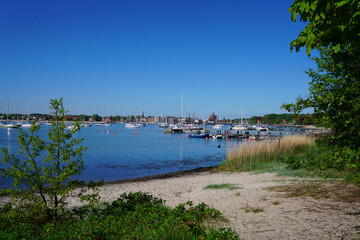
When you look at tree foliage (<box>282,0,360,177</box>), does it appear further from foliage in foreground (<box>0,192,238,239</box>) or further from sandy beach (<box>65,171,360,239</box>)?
foliage in foreground (<box>0,192,238,239</box>)

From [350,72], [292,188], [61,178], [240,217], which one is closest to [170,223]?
[240,217]

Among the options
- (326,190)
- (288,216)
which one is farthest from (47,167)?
(326,190)

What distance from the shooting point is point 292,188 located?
995 centimetres

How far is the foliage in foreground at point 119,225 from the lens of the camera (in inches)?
194

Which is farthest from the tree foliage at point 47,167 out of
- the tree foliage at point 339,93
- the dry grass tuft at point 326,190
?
the dry grass tuft at point 326,190

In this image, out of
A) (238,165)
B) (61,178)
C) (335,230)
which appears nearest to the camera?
(335,230)

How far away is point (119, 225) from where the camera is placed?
5.62m

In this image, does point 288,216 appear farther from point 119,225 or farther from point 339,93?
point 119,225

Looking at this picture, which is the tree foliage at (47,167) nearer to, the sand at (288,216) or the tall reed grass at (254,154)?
the sand at (288,216)

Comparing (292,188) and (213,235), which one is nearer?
(213,235)

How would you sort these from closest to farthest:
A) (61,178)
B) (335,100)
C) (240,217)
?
(335,100), (61,178), (240,217)

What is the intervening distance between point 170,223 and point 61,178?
2.66 meters

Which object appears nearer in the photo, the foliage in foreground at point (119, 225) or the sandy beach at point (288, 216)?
the foliage in foreground at point (119, 225)

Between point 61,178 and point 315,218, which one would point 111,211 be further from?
point 315,218
